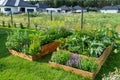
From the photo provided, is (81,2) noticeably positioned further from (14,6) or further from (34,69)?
(34,69)

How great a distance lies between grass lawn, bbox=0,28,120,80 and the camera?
17.9 feet

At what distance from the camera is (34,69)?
598 cm

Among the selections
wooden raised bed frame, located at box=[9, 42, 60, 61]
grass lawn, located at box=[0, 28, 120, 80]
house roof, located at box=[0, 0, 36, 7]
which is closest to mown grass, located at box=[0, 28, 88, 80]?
grass lawn, located at box=[0, 28, 120, 80]

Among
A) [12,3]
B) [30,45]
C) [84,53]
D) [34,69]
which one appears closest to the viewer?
[34,69]

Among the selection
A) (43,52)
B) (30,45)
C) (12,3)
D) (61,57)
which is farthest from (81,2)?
(61,57)

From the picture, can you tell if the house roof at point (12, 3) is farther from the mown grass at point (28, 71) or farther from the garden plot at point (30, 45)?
the mown grass at point (28, 71)

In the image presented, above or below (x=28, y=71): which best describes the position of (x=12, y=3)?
above

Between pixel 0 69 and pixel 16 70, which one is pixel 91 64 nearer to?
pixel 16 70

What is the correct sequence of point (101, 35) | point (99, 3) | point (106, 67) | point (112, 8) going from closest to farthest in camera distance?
point (106, 67) < point (101, 35) < point (112, 8) < point (99, 3)

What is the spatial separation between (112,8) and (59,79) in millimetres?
61601

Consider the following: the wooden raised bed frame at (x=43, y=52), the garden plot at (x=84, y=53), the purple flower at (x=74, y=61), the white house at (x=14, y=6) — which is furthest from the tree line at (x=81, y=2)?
the purple flower at (x=74, y=61)

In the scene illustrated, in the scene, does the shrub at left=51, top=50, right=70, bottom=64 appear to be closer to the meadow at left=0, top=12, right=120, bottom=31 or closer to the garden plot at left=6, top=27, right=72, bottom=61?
the garden plot at left=6, top=27, right=72, bottom=61

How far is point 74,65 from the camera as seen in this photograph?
5793 mm

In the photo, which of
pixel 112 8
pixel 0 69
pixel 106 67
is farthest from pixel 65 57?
pixel 112 8
